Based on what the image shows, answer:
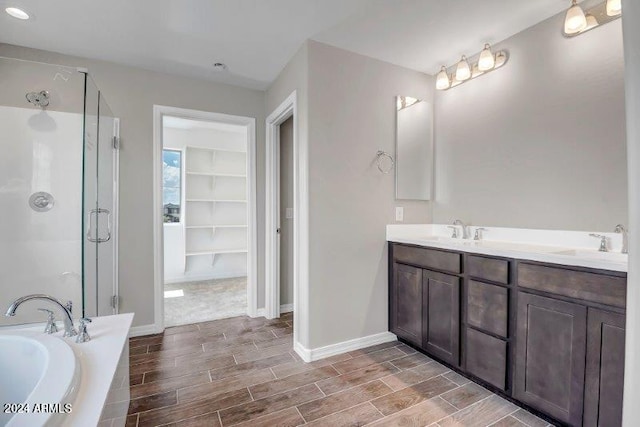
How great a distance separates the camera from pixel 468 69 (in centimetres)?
238

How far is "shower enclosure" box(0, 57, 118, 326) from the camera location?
82.7 inches

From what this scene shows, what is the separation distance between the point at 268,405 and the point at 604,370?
166cm

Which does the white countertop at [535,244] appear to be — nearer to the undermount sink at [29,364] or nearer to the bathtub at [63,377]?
the bathtub at [63,377]

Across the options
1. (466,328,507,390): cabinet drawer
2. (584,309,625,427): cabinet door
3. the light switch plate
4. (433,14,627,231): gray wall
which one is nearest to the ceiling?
(433,14,627,231): gray wall

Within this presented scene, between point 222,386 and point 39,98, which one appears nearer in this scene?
point 222,386

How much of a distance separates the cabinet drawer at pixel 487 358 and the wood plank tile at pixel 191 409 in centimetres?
141

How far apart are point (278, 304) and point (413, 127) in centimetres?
223

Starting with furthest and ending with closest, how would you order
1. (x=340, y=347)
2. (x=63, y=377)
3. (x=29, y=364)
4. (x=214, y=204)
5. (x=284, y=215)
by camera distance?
(x=214, y=204) < (x=284, y=215) < (x=340, y=347) < (x=29, y=364) < (x=63, y=377)

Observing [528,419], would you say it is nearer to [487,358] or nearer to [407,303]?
[487,358]

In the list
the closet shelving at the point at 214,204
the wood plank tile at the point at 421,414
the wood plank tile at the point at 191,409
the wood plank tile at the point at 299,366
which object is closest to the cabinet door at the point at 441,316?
the wood plank tile at the point at 421,414

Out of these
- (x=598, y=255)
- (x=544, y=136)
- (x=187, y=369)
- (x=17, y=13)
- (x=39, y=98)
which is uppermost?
(x=17, y=13)

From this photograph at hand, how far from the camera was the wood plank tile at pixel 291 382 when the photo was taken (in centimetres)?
182

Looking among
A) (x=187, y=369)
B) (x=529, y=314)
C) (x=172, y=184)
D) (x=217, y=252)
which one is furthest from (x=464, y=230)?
(x=172, y=184)

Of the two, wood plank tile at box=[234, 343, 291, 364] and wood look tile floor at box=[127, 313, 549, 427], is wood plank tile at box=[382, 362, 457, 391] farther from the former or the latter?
wood plank tile at box=[234, 343, 291, 364]
